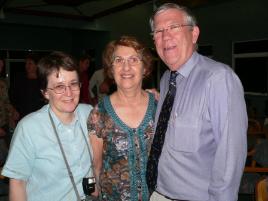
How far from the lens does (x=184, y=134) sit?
5.12ft

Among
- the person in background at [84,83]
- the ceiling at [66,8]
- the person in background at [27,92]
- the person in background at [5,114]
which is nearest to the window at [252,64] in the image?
the ceiling at [66,8]

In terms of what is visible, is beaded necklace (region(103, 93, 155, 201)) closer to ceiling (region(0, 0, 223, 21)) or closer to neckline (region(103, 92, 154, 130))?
neckline (region(103, 92, 154, 130))

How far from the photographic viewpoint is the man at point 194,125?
1.40 m

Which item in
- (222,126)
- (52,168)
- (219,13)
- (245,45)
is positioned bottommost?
(52,168)

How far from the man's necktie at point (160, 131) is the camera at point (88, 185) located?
14.6 inches

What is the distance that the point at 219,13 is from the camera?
9305 millimetres

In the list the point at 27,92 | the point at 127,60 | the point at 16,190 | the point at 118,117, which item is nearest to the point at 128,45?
the point at 127,60

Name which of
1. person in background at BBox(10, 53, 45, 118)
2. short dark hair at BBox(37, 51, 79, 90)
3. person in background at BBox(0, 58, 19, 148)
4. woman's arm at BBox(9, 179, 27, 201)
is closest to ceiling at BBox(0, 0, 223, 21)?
person in background at BBox(10, 53, 45, 118)

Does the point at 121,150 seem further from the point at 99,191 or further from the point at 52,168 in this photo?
the point at 52,168

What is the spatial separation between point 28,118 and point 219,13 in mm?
8736

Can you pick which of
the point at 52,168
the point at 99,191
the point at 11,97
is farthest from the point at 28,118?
the point at 11,97

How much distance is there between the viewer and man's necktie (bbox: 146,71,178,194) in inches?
68.4

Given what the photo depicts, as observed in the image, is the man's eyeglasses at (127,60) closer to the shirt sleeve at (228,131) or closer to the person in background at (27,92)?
the shirt sleeve at (228,131)

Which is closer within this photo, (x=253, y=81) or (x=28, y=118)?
(x=28, y=118)
